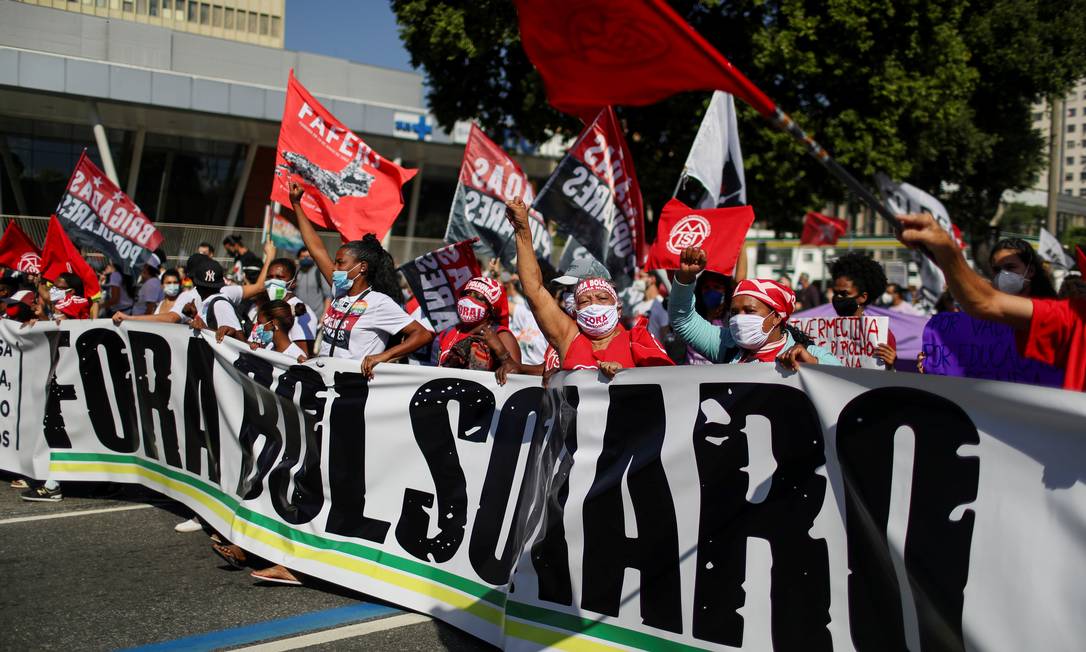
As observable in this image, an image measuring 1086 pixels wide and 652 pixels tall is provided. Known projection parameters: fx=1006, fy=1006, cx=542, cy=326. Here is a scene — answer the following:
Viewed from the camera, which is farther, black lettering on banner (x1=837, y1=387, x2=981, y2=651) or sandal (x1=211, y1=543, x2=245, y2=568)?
sandal (x1=211, y1=543, x2=245, y2=568)

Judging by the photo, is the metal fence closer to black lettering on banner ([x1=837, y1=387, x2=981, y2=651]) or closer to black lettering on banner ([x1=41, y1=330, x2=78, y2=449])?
black lettering on banner ([x1=41, y1=330, x2=78, y2=449])

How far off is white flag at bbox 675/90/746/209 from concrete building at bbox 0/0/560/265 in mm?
20940

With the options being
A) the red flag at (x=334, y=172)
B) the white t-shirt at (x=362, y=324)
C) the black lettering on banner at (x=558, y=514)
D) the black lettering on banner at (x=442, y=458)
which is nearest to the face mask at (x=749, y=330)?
the black lettering on banner at (x=558, y=514)

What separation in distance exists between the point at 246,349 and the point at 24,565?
1.63m

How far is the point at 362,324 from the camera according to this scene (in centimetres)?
583

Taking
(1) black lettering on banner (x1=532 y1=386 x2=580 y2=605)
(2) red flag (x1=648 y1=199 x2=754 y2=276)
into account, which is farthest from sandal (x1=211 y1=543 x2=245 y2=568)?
(2) red flag (x1=648 y1=199 x2=754 y2=276)

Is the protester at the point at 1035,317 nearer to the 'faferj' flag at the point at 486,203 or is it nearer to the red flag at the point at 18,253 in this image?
the 'faferj' flag at the point at 486,203

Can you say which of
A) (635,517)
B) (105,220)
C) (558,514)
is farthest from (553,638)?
(105,220)

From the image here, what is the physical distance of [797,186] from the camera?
19312 mm

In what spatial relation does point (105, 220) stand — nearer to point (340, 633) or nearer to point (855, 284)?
point (340, 633)

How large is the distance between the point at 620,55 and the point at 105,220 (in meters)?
8.69

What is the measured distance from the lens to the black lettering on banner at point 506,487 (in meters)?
4.31

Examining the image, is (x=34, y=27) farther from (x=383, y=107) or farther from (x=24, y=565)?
(x=24, y=565)

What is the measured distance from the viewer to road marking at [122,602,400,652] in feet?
13.9
